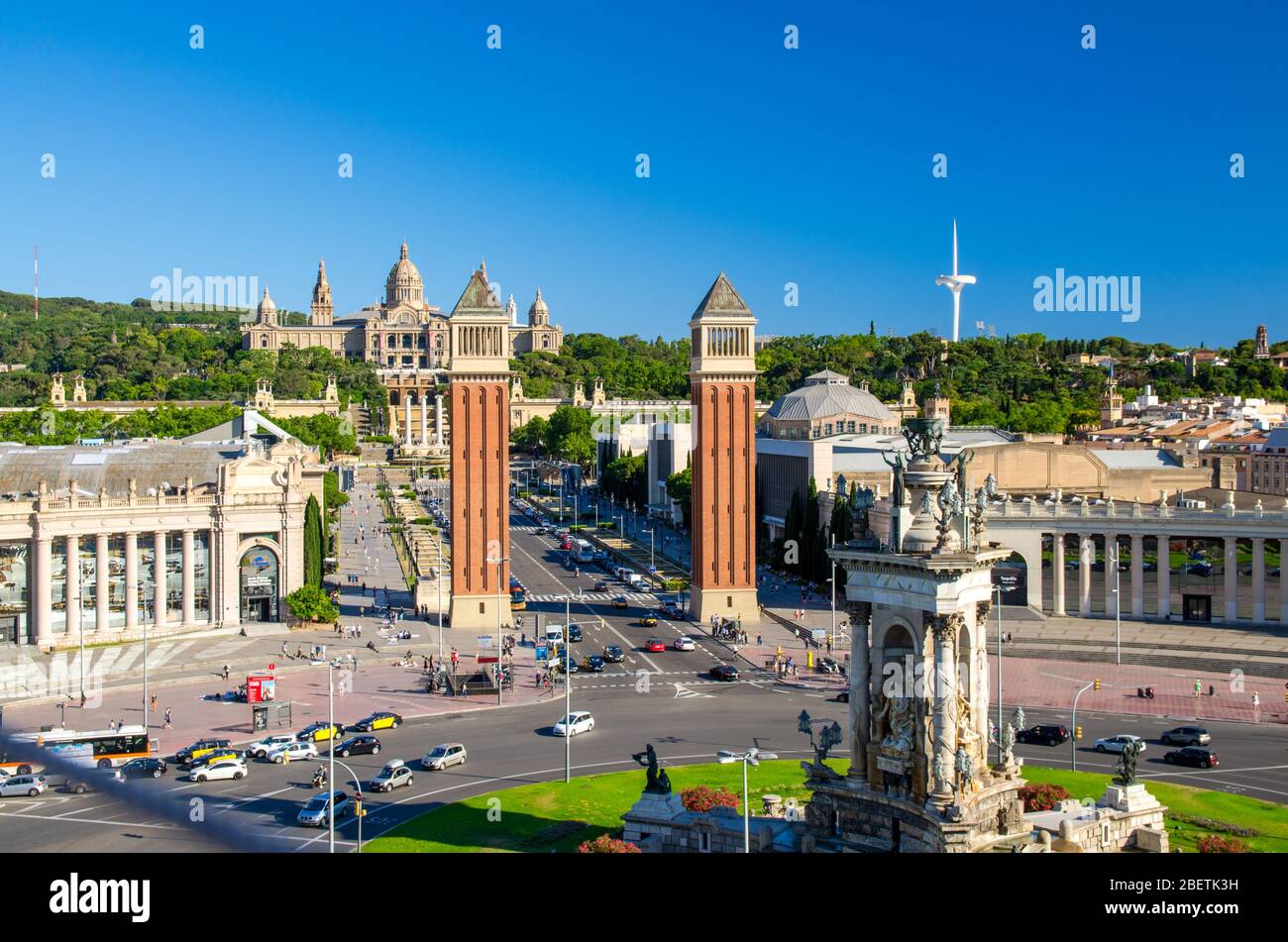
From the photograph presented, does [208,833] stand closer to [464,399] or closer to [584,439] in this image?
[464,399]

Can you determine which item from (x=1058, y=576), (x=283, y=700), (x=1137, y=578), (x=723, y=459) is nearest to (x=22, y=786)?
(x=283, y=700)

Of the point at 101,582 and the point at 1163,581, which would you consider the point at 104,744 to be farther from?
the point at 1163,581

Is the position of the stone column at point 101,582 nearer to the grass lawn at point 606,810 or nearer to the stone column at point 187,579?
the stone column at point 187,579

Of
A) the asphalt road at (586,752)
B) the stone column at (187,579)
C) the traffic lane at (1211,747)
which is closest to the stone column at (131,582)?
the stone column at (187,579)

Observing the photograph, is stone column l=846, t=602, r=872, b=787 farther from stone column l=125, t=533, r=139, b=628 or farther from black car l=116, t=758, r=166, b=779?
stone column l=125, t=533, r=139, b=628

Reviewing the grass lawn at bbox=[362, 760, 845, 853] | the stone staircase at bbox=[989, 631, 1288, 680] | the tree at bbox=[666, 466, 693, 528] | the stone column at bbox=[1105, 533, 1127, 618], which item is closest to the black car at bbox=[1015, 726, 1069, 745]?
the grass lawn at bbox=[362, 760, 845, 853]
